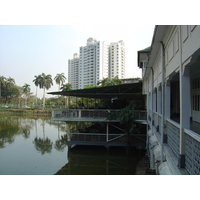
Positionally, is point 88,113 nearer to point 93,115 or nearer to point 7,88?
point 93,115

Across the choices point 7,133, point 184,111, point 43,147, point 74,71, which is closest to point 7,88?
point 7,133

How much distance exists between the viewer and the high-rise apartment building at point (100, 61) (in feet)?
350

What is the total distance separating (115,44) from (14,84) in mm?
64072

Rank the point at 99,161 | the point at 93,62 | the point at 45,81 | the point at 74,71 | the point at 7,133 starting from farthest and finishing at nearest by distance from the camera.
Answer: the point at 74,71 → the point at 93,62 → the point at 45,81 → the point at 7,133 → the point at 99,161

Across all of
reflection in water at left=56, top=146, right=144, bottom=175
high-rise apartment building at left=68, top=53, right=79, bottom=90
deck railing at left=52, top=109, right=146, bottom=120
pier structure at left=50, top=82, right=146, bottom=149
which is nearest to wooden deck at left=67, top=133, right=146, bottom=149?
pier structure at left=50, top=82, right=146, bottom=149

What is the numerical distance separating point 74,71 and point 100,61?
3285cm

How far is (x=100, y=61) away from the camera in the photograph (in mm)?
105875

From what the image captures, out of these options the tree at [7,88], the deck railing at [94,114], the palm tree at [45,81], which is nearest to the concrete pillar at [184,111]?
the deck railing at [94,114]

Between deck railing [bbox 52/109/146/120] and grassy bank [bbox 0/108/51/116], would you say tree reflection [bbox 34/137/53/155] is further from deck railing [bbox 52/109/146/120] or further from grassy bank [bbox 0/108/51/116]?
grassy bank [bbox 0/108/51/116]

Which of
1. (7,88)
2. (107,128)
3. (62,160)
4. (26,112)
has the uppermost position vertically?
(7,88)

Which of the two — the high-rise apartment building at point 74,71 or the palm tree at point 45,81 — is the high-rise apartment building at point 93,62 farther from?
the palm tree at point 45,81

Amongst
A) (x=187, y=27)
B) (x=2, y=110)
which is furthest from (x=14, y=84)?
(x=187, y=27)

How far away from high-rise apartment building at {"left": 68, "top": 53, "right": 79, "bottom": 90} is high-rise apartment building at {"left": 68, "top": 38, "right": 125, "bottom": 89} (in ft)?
46.5

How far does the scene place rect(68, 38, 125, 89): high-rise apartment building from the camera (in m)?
107
